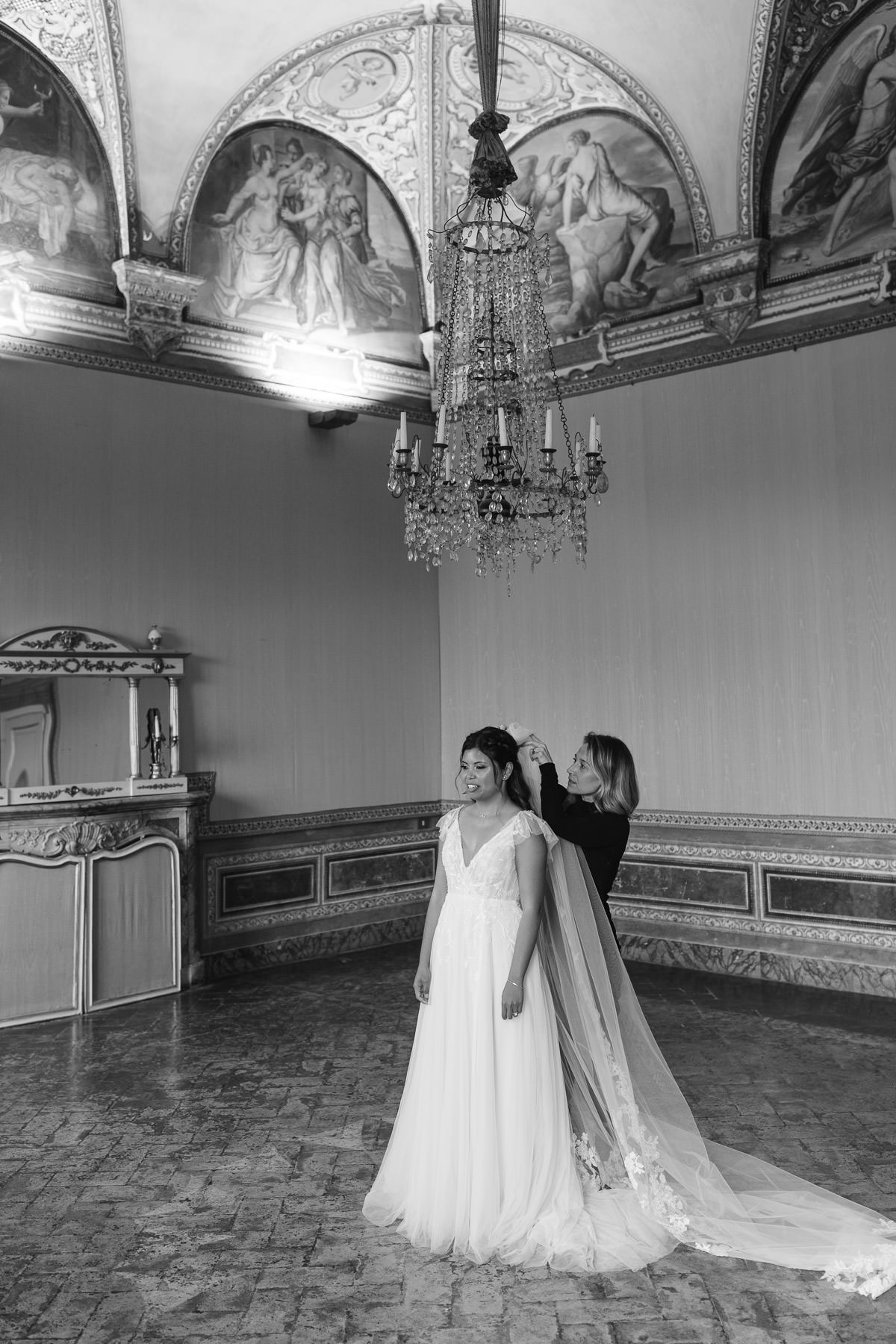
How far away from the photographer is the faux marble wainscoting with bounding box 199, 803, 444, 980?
29.4 ft

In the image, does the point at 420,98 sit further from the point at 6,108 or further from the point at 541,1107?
the point at 541,1107

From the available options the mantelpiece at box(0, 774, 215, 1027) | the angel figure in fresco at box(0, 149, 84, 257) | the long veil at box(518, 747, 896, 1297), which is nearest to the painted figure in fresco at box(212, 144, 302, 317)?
the angel figure in fresco at box(0, 149, 84, 257)

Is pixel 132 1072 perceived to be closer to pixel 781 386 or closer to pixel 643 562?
pixel 643 562

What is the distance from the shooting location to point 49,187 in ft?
27.5

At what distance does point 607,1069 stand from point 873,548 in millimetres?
5022

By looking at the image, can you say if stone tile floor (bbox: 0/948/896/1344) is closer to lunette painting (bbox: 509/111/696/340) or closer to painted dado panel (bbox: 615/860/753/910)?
painted dado panel (bbox: 615/860/753/910)

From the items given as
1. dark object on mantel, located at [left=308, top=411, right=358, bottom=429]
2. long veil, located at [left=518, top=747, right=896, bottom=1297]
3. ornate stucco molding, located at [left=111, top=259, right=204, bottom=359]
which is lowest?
long veil, located at [left=518, top=747, right=896, bottom=1297]

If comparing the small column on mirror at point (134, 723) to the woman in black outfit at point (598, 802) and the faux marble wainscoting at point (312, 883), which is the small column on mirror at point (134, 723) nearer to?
the faux marble wainscoting at point (312, 883)

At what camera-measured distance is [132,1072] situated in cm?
634

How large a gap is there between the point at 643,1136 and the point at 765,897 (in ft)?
14.9

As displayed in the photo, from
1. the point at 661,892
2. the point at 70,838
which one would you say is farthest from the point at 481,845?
the point at 661,892

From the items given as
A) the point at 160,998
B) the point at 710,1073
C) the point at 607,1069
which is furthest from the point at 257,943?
the point at 607,1069

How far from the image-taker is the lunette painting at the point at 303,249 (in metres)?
9.28

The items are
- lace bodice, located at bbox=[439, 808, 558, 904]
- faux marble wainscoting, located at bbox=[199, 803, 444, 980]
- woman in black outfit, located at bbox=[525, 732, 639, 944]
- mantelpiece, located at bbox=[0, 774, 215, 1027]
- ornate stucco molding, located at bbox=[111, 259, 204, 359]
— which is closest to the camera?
lace bodice, located at bbox=[439, 808, 558, 904]
